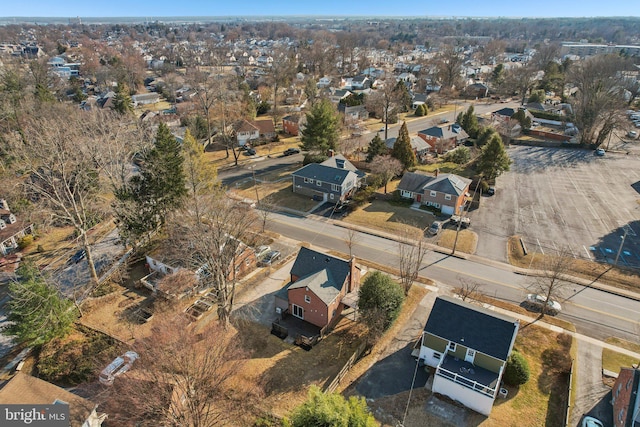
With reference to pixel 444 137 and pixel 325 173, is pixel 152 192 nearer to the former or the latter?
pixel 325 173

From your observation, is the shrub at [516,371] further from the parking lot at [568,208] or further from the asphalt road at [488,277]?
the parking lot at [568,208]

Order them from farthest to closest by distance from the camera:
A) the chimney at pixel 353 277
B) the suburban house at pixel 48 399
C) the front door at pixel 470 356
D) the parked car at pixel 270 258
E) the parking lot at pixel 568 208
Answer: the parking lot at pixel 568 208
the parked car at pixel 270 258
the chimney at pixel 353 277
the front door at pixel 470 356
the suburban house at pixel 48 399

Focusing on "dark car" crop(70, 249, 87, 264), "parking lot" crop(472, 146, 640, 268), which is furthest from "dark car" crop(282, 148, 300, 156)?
"dark car" crop(70, 249, 87, 264)

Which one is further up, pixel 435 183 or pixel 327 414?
pixel 327 414

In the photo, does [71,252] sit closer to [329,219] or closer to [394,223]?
[329,219]

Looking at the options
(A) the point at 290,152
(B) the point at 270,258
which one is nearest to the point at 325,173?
(B) the point at 270,258

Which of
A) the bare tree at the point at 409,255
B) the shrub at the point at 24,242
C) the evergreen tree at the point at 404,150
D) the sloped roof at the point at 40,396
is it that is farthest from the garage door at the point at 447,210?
the shrub at the point at 24,242
